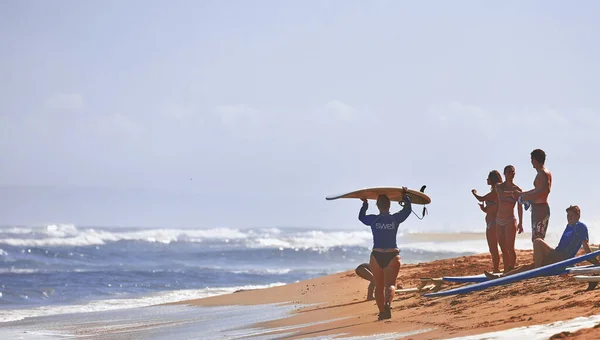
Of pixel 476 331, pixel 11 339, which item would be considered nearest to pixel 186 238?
pixel 11 339

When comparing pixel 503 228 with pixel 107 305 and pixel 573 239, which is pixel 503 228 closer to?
pixel 573 239

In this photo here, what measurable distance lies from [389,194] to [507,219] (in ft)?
8.56

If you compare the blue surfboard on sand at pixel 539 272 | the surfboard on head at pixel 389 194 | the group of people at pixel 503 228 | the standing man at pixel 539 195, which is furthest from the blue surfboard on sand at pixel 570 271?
the surfboard on head at pixel 389 194

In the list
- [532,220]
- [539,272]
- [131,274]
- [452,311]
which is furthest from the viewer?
[131,274]

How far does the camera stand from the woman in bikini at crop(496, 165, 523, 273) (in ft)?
46.5

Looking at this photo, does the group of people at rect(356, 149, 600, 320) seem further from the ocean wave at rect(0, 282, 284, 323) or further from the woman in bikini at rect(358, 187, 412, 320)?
the ocean wave at rect(0, 282, 284, 323)

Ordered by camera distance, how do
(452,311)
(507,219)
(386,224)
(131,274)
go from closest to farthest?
(452,311) < (386,224) < (507,219) < (131,274)

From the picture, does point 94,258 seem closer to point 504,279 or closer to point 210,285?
point 210,285

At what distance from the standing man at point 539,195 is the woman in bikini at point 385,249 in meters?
2.25

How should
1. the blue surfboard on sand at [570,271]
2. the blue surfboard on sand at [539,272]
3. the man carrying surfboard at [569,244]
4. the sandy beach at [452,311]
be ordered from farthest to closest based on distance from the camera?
the man carrying surfboard at [569,244] < the blue surfboard on sand at [539,272] < the blue surfboard on sand at [570,271] < the sandy beach at [452,311]

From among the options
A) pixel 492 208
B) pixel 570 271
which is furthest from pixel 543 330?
pixel 492 208

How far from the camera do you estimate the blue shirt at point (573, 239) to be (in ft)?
42.8

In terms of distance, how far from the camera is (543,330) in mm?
8883

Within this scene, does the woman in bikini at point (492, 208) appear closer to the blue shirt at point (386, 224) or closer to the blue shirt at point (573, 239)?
the blue shirt at point (573, 239)
